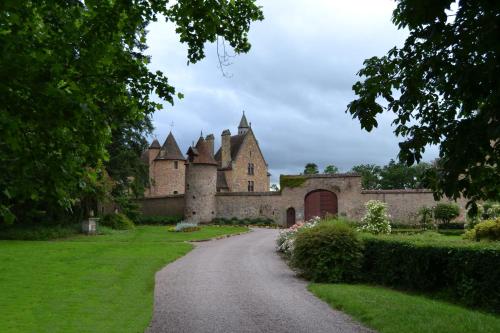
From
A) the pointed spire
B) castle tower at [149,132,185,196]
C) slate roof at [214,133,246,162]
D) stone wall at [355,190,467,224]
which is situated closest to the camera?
stone wall at [355,190,467,224]

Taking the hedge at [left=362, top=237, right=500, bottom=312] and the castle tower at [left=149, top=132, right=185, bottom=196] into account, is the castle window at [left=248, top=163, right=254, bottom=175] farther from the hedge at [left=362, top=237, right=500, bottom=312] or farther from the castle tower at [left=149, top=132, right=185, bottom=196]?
the hedge at [left=362, top=237, right=500, bottom=312]

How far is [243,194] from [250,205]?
3.90ft

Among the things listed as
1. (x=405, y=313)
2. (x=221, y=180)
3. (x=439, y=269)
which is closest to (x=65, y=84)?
Result: (x=405, y=313)

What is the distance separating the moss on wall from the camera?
1587 inches

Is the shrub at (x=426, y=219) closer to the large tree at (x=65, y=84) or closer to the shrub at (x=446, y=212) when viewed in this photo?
the shrub at (x=446, y=212)

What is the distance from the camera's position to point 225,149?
5428 cm

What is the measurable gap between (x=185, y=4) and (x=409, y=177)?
237ft

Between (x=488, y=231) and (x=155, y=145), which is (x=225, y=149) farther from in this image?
(x=488, y=231)

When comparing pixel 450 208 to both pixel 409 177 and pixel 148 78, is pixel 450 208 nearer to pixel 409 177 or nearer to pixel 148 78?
pixel 148 78

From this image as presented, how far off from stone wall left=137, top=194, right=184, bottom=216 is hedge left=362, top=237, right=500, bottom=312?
32.6m

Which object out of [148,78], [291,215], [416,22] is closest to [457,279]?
[416,22]

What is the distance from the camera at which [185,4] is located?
24.0 ft

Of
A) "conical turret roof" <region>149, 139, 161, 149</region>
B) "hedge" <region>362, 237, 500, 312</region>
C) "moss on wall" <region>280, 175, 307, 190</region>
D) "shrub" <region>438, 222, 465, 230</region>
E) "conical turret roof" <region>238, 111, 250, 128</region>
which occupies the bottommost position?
"hedge" <region>362, 237, 500, 312</region>

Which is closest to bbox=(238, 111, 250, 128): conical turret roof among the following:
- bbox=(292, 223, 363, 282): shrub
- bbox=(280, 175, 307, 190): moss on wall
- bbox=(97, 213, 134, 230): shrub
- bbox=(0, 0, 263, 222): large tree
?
bbox=(280, 175, 307, 190): moss on wall
